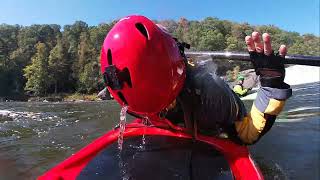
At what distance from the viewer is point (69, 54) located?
7075 cm

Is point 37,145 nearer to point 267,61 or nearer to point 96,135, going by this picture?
point 96,135

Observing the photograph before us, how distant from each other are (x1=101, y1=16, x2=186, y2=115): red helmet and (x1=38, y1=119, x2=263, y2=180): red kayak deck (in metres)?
0.76

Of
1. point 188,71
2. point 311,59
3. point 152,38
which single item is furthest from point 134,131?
point 311,59

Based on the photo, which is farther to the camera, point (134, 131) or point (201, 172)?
point (134, 131)

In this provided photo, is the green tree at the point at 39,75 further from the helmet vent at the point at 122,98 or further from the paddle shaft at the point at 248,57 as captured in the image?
the helmet vent at the point at 122,98

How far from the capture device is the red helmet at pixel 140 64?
225 centimetres

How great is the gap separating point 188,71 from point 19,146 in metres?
5.25

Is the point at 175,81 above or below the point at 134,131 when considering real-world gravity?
above

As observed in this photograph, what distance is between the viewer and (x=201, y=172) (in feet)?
8.93

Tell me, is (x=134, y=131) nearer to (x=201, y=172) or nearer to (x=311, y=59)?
(x=201, y=172)

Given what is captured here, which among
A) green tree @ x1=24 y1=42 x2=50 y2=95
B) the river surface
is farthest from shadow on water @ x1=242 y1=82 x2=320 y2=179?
green tree @ x1=24 y1=42 x2=50 y2=95

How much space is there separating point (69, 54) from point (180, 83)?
2766 inches

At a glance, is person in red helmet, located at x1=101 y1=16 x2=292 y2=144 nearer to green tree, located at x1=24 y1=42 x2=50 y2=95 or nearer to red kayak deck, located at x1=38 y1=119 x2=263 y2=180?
red kayak deck, located at x1=38 y1=119 x2=263 y2=180

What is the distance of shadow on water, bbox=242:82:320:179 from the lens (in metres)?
4.92
